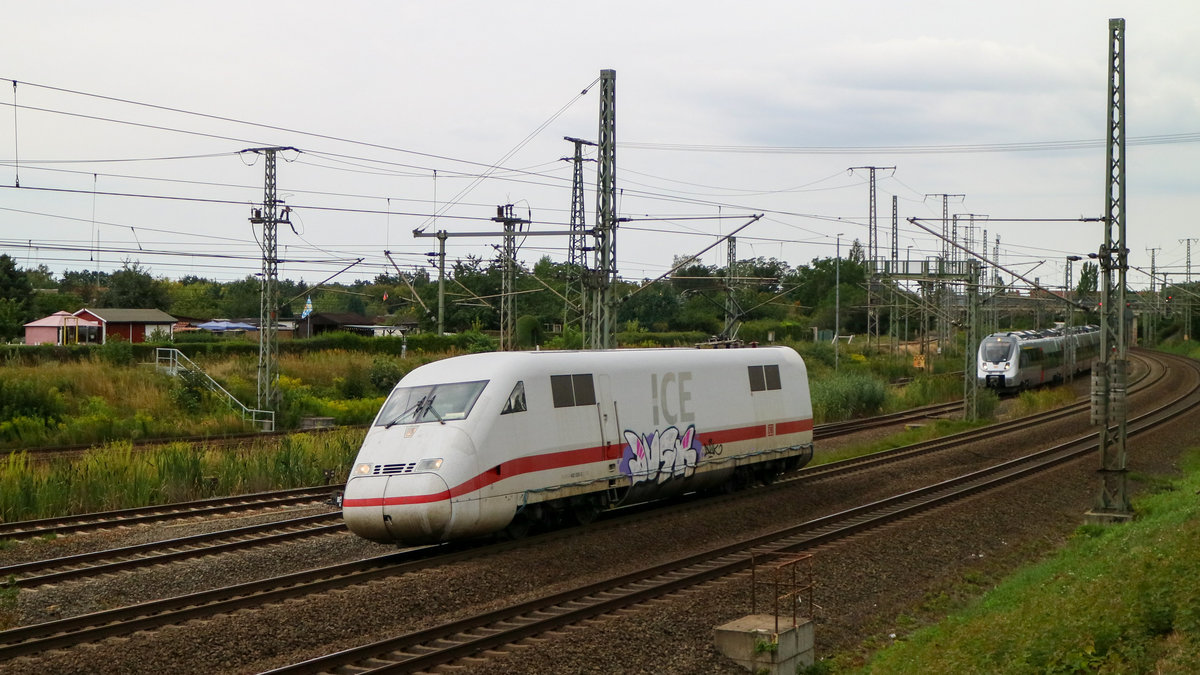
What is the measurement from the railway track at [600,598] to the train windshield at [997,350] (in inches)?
1253

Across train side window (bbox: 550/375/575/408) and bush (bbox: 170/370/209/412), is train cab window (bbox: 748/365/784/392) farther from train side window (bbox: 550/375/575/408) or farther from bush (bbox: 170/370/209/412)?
bush (bbox: 170/370/209/412)

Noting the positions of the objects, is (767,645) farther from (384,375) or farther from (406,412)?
(384,375)

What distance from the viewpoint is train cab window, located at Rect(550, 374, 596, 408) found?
709 inches

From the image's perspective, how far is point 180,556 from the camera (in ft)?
53.7

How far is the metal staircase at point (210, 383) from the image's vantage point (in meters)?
39.4

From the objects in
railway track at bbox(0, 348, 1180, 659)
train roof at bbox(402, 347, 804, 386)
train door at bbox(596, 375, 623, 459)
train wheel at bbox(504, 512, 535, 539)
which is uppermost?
train roof at bbox(402, 347, 804, 386)

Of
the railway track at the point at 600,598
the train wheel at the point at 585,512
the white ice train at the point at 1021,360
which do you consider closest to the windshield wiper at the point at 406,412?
the train wheel at the point at 585,512

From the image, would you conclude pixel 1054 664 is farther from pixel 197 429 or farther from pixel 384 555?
pixel 197 429

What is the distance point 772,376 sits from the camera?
23859 mm

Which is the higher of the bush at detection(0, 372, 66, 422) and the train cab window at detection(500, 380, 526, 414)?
the train cab window at detection(500, 380, 526, 414)

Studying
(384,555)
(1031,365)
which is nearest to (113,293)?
(1031,365)

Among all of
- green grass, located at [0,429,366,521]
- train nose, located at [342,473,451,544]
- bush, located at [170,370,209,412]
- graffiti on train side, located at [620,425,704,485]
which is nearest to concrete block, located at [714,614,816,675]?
train nose, located at [342,473,451,544]

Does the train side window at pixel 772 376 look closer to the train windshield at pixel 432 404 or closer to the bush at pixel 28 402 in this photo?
the train windshield at pixel 432 404

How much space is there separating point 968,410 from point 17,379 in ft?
114
